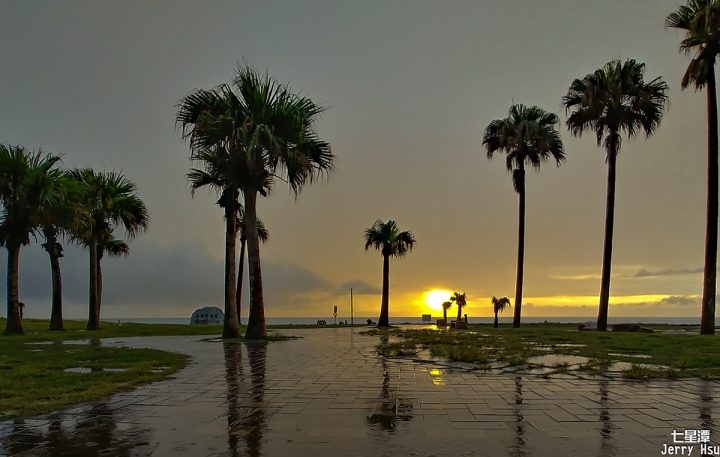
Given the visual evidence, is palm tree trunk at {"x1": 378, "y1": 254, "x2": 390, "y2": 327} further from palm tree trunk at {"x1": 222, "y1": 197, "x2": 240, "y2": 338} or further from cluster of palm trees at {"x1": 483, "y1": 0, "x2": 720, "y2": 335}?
palm tree trunk at {"x1": 222, "y1": 197, "x2": 240, "y2": 338}

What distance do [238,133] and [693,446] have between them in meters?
16.9

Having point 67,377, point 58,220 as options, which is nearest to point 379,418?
point 67,377

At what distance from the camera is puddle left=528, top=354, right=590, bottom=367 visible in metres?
11.2

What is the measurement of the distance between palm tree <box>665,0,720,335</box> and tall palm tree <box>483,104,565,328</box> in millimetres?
9597

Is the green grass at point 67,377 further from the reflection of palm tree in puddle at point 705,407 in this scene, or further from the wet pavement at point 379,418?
the reflection of palm tree in puddle at point 705,407

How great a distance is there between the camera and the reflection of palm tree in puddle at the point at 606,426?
4.62m

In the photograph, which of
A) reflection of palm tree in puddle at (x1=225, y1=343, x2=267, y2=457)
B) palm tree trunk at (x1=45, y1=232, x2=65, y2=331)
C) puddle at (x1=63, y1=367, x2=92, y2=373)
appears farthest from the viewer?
palm tree trunk at (x1=45, y1=232, x2=65, y2=331)

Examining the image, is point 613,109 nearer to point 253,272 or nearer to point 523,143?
point 523,143

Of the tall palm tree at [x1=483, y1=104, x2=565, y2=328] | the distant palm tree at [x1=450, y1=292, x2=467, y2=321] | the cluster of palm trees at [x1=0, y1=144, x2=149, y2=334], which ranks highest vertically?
the tall palm tree at [x1=483, y1=104, x2=565, y2=328]

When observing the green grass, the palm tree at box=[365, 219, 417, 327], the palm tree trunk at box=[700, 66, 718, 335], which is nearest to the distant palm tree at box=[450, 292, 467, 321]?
the palm tree at box=[365, 219, 417, 327]

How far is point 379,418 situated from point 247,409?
1.76m

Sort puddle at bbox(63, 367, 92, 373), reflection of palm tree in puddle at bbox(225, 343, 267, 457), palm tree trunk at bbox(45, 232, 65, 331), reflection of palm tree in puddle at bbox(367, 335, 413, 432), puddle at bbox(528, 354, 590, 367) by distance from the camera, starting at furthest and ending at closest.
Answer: palm tree trunk at bbox(45, 232, 65, 331) < puddle at bbox(528, 354, 590, 367) < puddle at bbox(63, 367, 92, 373) < reflection of palm tree in puddle at bbox(367, 335, 413, 432) < reflection of palm tree in puddle at bbox(225, 343, 267, 457)

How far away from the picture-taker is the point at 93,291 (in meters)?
33.0

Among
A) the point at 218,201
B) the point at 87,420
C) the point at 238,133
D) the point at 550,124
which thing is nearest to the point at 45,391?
the point at 87,420
